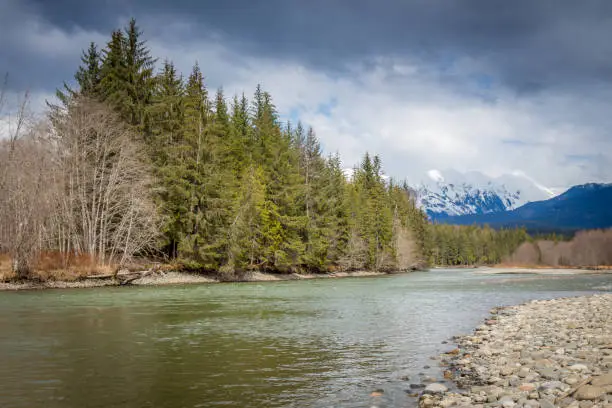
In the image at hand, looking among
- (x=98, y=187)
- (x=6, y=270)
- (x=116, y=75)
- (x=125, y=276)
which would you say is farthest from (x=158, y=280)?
(x=116, y=75)

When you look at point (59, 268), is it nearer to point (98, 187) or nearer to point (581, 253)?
point (98, 187)

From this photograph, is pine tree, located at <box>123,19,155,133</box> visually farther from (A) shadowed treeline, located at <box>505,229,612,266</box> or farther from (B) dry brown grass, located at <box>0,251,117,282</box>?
(A) shadowed treeline, located at <box>505,229,612,266</box>

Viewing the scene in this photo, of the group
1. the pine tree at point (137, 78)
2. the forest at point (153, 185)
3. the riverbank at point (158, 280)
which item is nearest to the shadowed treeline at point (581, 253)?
the forest at point (153, 185)

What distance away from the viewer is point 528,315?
22.6 metres

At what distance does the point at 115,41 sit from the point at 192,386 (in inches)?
2089

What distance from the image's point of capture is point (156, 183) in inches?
1948

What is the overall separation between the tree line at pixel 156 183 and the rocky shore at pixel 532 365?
3397cm

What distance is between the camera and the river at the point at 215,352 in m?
10.2

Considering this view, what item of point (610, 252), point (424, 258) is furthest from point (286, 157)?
point (610, 252)

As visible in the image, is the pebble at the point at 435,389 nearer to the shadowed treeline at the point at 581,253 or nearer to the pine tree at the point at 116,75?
the pine tree at the point at 116,75

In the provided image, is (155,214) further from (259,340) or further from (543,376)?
(543,376)

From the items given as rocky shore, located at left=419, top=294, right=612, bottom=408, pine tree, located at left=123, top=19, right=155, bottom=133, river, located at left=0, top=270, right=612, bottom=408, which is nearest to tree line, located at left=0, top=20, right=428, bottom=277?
pine tree, located at left=123, top=19, right=155, bottom=133

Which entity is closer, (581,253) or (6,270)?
(6,270)

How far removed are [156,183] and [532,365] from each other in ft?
143
